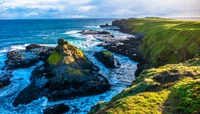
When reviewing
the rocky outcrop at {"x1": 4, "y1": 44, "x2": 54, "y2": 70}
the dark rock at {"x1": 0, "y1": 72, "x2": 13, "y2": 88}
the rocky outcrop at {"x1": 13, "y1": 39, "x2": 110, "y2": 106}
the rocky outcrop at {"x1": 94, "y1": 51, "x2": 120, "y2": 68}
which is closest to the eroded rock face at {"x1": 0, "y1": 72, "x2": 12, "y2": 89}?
the dark rock at {"x1": 0, "y1": 72, "x2": 13, "y2": 88}

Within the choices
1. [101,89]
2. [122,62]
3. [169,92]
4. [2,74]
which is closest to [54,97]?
[101,89]

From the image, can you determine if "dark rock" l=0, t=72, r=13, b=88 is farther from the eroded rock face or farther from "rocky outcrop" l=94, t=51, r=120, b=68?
"rocky outcrop" l=94, t=51, r=120, b=68

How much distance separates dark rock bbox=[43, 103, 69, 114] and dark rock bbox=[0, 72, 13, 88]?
15.8 meters

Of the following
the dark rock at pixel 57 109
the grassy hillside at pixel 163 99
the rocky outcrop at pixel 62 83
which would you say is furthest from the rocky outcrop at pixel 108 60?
the grassy hillside at pixel 163 99

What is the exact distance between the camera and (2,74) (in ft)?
170

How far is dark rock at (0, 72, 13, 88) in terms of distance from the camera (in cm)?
4498

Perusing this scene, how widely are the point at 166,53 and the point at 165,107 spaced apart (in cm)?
4180

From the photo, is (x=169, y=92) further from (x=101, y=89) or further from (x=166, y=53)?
(x=166, y=53)

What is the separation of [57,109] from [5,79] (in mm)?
Result: 20577

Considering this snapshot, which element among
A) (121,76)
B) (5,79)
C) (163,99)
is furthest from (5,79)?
(163,99)

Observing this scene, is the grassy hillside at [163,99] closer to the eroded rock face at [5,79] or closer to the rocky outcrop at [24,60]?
the eroded rock face at [5,79]

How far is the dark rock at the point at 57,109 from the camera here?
107ft

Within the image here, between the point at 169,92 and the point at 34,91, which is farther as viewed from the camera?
the point at 34,91

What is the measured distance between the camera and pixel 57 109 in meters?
32.7
